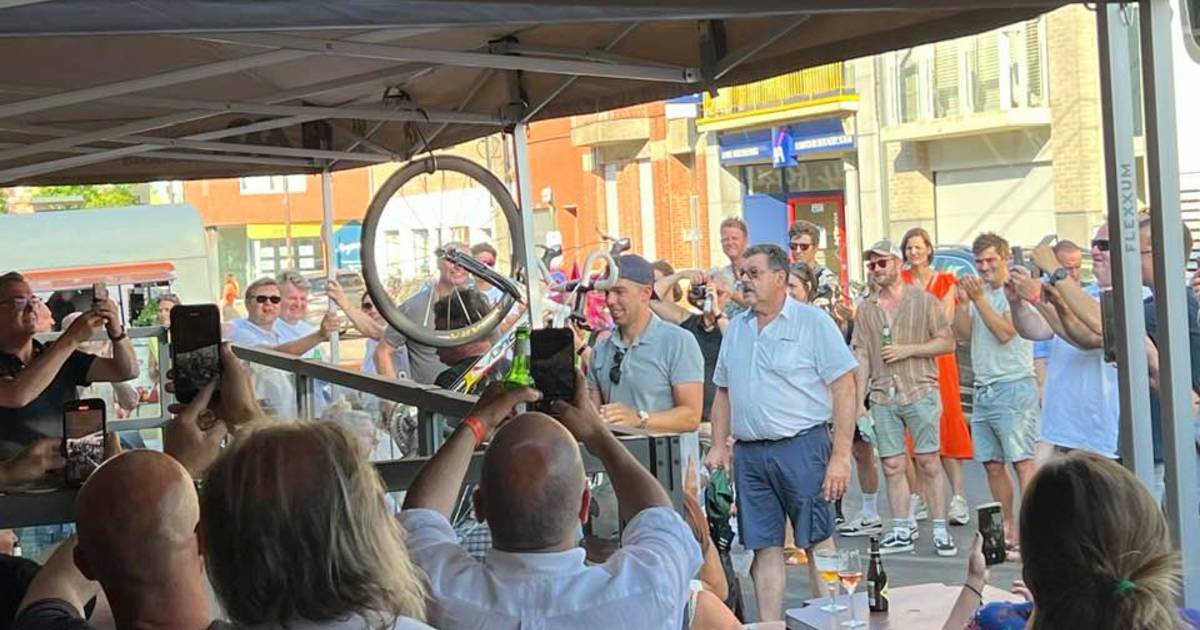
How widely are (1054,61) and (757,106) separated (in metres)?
6.43

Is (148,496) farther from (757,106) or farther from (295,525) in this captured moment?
(757,106)

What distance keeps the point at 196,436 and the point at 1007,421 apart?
556 cm

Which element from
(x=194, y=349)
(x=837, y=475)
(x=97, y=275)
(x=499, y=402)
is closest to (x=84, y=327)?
(x=194, y=349)

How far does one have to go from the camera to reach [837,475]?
5.95 metres

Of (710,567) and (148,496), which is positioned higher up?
(148,496)

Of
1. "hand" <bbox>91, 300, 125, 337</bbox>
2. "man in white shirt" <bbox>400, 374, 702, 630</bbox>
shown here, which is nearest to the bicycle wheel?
"hand" <bbox>91, 300, 125, 337</bbox>

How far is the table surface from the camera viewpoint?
13.1ft

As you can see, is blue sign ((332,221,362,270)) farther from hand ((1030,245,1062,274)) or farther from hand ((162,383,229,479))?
hand ((162,383,229,479))

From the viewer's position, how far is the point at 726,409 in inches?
255

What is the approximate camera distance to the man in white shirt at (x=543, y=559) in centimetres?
233

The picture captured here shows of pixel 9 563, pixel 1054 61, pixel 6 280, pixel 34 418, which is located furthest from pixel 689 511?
pixel 1054 61

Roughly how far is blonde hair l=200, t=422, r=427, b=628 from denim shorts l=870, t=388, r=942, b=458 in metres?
6.23

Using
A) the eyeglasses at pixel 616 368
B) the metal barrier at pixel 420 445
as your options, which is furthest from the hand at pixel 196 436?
the eyeglasses at pixel 616 368

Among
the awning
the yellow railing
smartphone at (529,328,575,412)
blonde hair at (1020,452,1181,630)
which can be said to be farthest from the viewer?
the yellow railing
